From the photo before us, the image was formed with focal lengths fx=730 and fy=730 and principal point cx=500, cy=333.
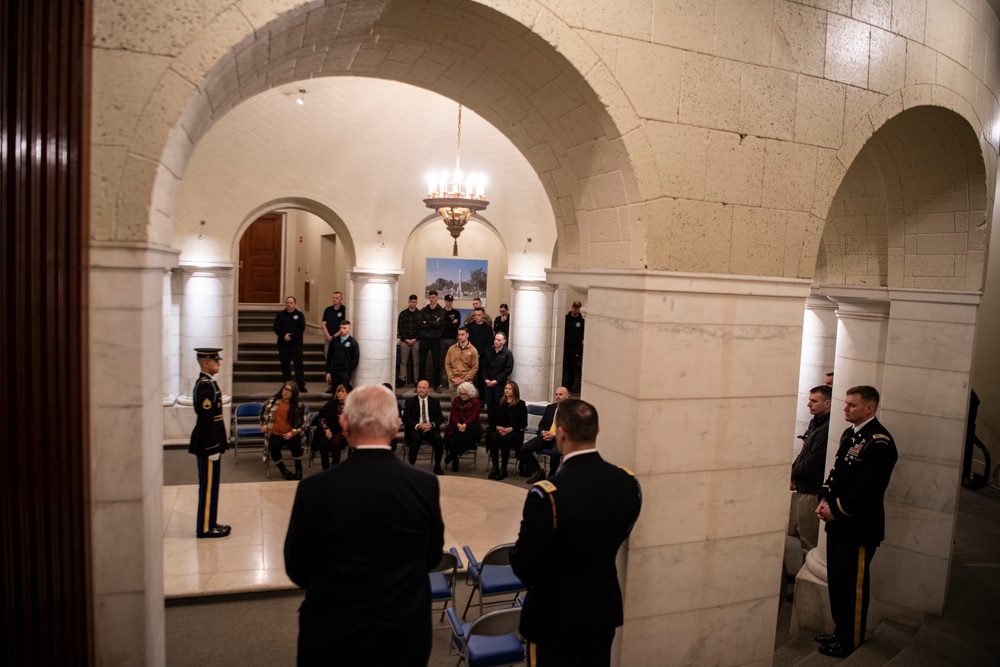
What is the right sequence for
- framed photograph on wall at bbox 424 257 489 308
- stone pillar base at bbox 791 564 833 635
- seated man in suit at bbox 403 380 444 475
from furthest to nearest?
framed photograph on wall at bbox 424 257 489 308 → seated man in suit at bbox 403 380 444 475 → stone pillar base at bbox 791 564 833 635

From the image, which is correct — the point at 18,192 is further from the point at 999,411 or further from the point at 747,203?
the point at 999,411

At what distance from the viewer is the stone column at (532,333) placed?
10.5 m

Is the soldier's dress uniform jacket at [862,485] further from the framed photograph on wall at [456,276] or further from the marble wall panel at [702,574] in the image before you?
the framed photograph on wall at [456,276]

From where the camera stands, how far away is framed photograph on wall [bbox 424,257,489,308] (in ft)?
44.9

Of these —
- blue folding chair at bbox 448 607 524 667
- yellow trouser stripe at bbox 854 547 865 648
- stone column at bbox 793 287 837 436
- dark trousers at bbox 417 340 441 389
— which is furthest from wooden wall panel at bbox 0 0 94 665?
dark trousers at bbox 417 340 441 389

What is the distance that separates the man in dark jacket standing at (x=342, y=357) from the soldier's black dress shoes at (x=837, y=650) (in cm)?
668

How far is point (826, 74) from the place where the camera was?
11.8 ft

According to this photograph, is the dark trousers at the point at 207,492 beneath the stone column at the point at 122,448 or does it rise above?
beneath

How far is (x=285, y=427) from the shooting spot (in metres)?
7.18

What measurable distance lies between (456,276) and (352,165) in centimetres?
439

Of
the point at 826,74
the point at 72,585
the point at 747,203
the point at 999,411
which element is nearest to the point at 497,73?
the point at 747,203

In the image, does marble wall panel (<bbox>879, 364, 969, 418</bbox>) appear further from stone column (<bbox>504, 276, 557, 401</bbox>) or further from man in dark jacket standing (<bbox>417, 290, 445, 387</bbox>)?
man in dark jacket standing (<bbox>417, 290, 445, 387</bbox>)

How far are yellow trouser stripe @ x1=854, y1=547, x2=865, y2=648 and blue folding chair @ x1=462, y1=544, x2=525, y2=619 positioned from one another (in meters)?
1.84

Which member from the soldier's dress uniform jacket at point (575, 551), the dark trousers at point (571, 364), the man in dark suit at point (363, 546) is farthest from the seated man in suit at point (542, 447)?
the man in dark suit at point (363, 546)
